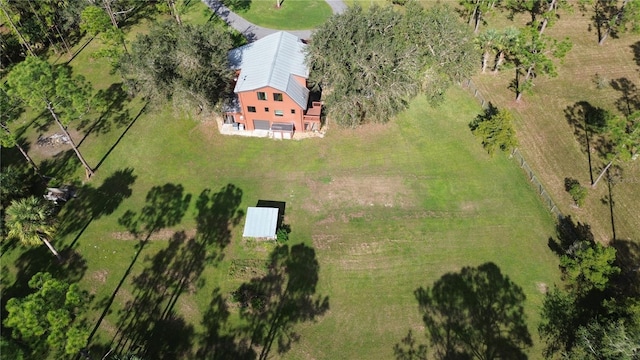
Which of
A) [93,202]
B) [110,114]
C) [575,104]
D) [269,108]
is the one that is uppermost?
[269,108]

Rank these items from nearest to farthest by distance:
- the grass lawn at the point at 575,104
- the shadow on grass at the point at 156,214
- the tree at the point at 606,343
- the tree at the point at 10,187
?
the tree at the point at 606,343
the shadow on grass at the point at 156,214
the tree at the point at 10,187
the grass lawn at the point at 575,104

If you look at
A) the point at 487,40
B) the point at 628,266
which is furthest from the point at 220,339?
the point at 487,40

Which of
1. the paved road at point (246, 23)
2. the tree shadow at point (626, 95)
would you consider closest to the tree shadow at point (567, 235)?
the tree shadow at point (626, 95)

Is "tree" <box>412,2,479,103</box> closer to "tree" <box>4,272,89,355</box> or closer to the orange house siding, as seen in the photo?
the orange house siding

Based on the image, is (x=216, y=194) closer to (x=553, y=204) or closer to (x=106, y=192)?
(x=106, y=192)

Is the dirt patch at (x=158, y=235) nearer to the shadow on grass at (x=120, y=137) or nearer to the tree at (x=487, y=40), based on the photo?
the shadow on grass at (x=120, y=137)

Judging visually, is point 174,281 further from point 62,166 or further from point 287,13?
point 287,13

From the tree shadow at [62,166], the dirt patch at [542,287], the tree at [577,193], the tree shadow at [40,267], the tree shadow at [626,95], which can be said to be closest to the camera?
the tree shadow at [40,267]
